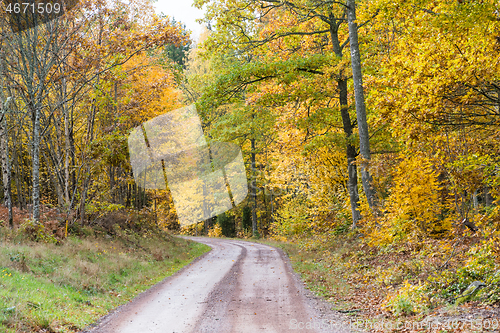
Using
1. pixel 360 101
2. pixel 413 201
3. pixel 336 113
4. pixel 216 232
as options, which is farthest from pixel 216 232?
pixel 413 201

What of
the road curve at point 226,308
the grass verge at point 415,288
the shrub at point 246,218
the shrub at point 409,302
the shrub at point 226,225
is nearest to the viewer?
the grass verge at point 415,288

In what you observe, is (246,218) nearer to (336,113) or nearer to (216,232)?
(216,232)

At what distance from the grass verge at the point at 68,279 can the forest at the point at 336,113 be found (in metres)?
1.35

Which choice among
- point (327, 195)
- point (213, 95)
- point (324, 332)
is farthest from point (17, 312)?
point (327, 195)

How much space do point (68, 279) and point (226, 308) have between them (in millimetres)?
4345

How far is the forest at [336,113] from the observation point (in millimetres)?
7086

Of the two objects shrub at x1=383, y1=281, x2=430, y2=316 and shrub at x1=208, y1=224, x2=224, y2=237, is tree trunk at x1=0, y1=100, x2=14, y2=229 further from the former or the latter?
shrub at x1=208, y1=224, x2=224, y2=237

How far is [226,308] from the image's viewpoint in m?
7.75

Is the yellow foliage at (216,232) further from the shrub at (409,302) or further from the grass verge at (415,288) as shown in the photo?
the shrub at (409,302)

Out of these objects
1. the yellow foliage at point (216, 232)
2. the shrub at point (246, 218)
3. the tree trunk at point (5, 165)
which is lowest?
the yellow foliage at point (216, 232)

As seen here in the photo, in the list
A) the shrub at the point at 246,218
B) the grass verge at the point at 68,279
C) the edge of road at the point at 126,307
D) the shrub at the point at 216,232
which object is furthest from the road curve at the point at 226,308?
the shrub at the point at 216,232

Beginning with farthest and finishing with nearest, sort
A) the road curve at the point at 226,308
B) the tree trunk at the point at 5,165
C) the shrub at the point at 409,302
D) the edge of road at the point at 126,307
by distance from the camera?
the tree trunk at the point at 5,165 → the edge of road at the point at 126,307 → the road curve at the point at 226,308 → the shrub at the point at 409,302

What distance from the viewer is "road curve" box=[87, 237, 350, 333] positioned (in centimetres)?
653

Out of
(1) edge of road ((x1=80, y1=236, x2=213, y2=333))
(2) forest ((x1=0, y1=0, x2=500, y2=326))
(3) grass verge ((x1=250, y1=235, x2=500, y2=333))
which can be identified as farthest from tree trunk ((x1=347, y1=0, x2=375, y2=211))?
(1) edge of road ((x1=80, y1=236, x2=213, y2=333))
